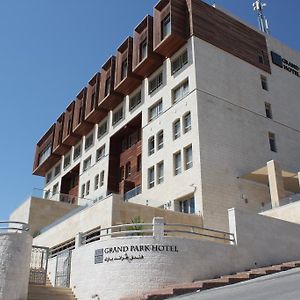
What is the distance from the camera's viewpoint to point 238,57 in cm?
3644

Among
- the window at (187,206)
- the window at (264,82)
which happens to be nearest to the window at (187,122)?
the window at (187,206)

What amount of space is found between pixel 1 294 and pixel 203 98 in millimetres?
20487

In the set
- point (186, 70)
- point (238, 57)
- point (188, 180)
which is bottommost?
point (188, 180)

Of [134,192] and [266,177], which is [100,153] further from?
[266,177]

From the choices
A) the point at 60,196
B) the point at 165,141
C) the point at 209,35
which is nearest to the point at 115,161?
the point at 60,196

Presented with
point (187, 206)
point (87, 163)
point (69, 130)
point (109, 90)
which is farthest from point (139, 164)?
point (69, 130)

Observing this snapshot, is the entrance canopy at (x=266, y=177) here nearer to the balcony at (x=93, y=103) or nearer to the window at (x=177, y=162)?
the window at (x=177, y=162)

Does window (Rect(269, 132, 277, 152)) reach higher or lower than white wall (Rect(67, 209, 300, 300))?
higher

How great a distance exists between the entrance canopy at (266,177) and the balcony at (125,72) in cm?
1404

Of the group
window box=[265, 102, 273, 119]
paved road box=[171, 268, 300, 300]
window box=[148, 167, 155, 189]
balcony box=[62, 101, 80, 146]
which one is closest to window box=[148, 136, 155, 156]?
window box=[148, 167, 155, 189]

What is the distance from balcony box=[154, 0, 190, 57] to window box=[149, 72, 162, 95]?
2233 millimetres

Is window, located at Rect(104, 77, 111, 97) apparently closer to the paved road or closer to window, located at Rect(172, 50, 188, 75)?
window, located at Rect(172, 50, 188, 75)

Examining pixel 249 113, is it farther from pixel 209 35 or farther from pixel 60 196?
pixel 60 196

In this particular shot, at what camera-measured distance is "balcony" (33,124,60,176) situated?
56.2 metres
